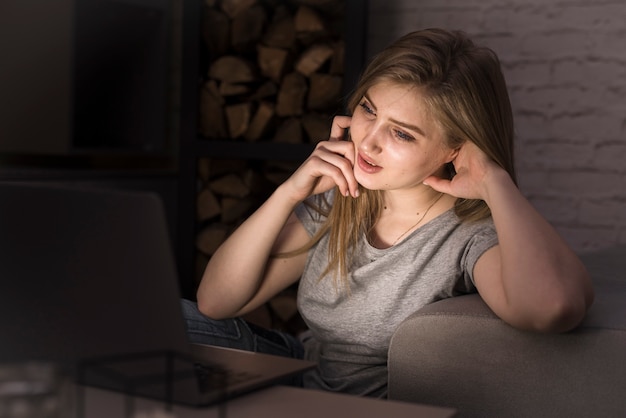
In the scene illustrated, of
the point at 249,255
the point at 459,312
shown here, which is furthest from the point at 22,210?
the point at 249,255

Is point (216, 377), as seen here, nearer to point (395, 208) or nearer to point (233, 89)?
point (395, 208)

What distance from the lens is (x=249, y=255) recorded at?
159 centimetres

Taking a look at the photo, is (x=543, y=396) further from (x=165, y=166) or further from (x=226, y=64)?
(x=165, y=166)

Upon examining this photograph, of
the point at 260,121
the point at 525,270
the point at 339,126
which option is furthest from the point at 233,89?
the point at 525,270

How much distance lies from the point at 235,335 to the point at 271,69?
179 centimetres

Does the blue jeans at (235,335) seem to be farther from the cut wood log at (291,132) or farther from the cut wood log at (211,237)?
the cut wood log at (211,237)

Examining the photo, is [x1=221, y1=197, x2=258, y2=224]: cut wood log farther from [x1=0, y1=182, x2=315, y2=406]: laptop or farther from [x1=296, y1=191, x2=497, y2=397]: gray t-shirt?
[x1=0, y1=182, x2=315, y2=406]: laptop

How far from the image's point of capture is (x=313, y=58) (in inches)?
125

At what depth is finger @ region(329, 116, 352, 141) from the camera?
1.62m

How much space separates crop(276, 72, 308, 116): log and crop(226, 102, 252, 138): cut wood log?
0.16 meters

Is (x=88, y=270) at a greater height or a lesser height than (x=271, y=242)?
greater

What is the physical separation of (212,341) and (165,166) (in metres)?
2.76

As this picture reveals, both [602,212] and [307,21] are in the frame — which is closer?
[602,212]

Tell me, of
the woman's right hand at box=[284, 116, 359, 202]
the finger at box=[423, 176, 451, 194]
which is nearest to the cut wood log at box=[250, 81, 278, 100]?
the woman's right hand at box=[284, 116, 359, 202]
